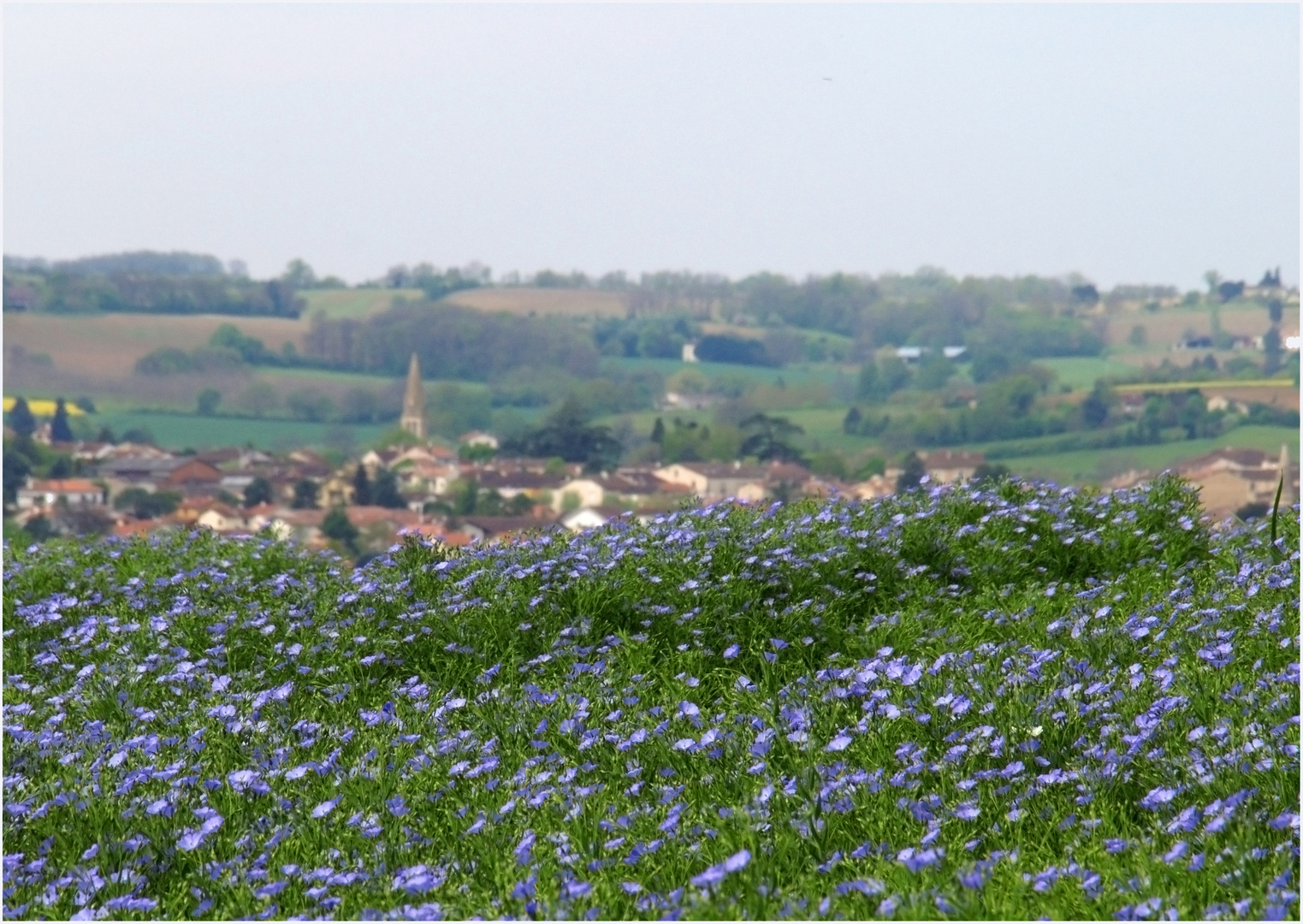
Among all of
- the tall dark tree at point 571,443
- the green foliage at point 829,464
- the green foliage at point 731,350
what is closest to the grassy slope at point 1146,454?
the green foliage at point 829,464

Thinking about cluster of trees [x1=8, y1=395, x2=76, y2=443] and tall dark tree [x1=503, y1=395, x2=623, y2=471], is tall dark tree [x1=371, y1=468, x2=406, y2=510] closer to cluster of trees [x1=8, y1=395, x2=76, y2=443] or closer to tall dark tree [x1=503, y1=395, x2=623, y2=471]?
tall dark tree [x1=503, y1=395, x2=623, y2=471]

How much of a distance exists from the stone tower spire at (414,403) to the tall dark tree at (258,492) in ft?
39.7

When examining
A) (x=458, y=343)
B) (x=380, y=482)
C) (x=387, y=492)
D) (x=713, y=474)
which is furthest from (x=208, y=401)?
(x=713, y=474)

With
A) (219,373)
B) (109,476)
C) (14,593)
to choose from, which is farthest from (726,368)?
(14,593)

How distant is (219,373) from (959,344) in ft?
107

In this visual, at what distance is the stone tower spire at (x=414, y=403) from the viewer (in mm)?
52784

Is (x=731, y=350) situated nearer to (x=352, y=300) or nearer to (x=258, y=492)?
(x=352, y=300)

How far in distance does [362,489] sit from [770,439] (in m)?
13.3

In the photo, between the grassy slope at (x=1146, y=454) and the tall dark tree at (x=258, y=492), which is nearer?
the tall dark tree at (x=258, y=492)

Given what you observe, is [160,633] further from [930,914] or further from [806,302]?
[806,302]

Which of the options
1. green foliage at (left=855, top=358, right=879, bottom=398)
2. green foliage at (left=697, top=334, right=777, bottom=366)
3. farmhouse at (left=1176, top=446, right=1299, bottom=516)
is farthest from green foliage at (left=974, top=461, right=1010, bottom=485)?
green foliage at (left=697, top=334, right=777, bottom=366)

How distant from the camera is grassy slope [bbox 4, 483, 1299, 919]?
322 centimetres

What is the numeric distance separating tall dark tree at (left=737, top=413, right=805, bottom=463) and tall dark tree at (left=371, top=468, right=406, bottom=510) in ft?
36.3

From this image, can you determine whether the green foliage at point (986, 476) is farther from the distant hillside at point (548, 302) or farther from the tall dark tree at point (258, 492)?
the distant hillside at point (548, 302)
